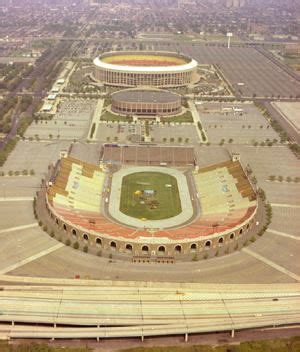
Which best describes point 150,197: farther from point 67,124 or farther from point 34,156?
point 67,124

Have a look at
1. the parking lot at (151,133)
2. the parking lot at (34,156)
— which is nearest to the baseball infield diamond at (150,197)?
the parking lot at (34,156)

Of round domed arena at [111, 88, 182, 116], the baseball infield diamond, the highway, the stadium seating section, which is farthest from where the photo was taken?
the stadium seating section

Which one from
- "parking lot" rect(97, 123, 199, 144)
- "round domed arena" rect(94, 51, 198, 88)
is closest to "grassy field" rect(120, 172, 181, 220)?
"parking lot" rect(97, 123, 199, 144)

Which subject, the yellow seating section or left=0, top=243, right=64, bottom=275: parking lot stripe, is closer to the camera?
left=0, top=243, right=64, bottom=275: parking lot stripe

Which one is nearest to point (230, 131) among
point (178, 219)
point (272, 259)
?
point (178, 219)

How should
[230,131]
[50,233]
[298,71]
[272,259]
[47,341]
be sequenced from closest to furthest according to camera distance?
[47,341], [272,259], [50,233], [230,131], [298,71]

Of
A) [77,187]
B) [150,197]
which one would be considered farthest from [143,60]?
[150,197]

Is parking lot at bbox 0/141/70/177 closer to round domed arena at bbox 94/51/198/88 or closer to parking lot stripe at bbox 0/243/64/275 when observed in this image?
parking lot stripe at bbox 0/243/64/275

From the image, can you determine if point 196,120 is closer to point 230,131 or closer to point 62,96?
point 230,131
